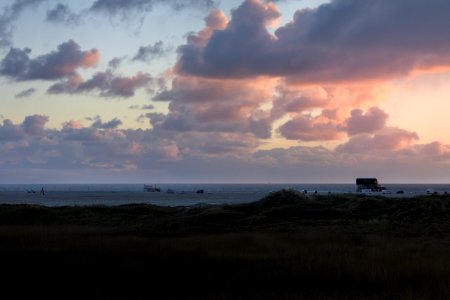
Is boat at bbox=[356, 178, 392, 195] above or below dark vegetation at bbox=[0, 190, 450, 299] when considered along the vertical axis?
above

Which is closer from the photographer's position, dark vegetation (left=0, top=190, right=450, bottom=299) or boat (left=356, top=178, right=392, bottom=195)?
dark vegetation (left=0, top=190, right=450, bottom=299)

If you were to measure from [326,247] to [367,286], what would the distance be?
313 inches

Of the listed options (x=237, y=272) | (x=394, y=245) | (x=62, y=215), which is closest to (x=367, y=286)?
(x=237, y=272)

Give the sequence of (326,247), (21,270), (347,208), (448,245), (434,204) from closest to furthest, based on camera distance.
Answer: (21,270) → (326,247) → (448,245) → (434,204) → (347,208)

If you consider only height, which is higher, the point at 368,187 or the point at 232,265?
the point at 368,187

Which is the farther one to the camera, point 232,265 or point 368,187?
point 368,187

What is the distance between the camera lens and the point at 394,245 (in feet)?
82.3

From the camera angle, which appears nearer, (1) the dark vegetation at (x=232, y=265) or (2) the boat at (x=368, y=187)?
(1) the dark vegetation at (x=232, y=265)

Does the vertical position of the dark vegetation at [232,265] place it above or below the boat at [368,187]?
below

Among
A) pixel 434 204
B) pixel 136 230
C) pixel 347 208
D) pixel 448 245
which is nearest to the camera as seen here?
pixel 448 245

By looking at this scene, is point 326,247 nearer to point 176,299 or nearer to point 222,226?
point 176,299

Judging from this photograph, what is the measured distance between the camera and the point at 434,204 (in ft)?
153

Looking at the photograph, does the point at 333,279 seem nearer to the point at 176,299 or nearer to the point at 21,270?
the point at 176,299

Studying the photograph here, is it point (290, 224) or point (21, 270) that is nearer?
point (21, 270)
